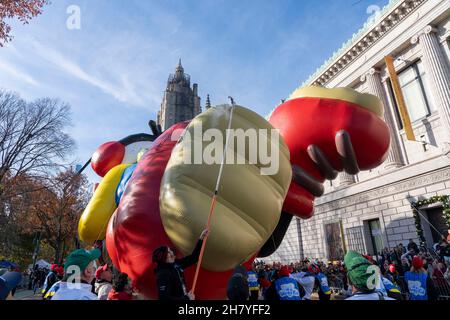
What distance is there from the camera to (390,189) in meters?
17.6

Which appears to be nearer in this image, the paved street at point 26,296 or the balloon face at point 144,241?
the balloon face at point 144,241

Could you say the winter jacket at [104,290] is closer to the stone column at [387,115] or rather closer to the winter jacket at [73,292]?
the winter jacket at [73,292]

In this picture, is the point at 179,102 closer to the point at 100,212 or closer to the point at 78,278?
the point at 100,212

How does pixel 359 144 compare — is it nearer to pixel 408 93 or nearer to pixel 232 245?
pixel 232 245

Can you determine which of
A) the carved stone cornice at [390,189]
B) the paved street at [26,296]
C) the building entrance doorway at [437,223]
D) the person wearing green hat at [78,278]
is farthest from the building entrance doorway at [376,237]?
the paved street at [26,296]

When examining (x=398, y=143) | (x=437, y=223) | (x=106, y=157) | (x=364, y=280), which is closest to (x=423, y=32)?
(x=398, y=143)

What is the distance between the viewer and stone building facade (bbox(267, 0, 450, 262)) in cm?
1585

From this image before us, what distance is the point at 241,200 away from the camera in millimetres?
3375

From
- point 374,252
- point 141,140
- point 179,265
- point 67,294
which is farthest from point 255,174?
point 374,252

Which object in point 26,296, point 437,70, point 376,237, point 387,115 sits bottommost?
point 26,296

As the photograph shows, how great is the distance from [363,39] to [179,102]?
61.0m

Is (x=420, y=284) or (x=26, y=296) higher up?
(x=420, y=284)

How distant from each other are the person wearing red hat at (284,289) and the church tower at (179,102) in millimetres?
68698

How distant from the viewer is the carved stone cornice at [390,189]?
1516 centimetres
